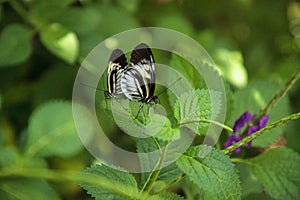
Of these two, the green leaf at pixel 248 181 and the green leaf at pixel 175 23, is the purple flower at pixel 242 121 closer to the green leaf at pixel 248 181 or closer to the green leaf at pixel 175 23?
the green leaf at pixel 248 181

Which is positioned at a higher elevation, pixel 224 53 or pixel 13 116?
pixel 224 53

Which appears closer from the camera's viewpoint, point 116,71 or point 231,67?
point 116,71

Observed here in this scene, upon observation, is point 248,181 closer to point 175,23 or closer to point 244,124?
point 244,124

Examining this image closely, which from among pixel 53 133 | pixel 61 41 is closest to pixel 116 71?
pixel 53 133

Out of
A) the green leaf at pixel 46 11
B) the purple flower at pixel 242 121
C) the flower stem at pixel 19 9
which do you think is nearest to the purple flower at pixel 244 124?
the purple flower at pixel 242 121

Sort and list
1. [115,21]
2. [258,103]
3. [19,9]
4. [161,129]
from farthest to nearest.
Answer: [115,21] → [19,9] → [258,103] → [161,129]

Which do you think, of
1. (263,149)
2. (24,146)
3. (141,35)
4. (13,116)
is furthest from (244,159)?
(13,116)

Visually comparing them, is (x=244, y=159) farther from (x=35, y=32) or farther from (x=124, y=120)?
(x=35, y=32)
